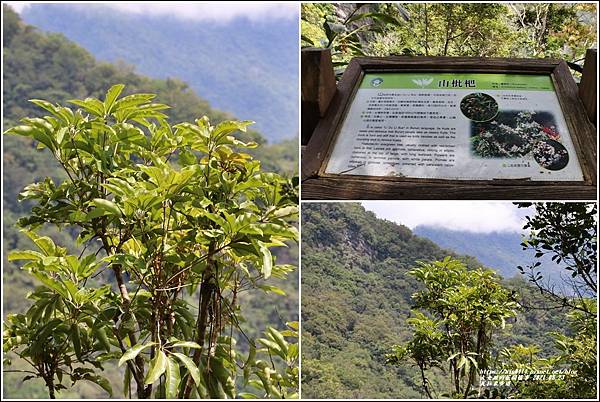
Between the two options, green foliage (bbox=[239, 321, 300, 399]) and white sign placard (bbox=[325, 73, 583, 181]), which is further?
green foliage (bbox=[239, 321, 300, 399])

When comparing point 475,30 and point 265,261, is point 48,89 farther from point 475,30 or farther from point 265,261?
point 265,261

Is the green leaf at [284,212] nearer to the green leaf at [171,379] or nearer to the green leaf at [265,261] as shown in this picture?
the green leaf at [265,261]

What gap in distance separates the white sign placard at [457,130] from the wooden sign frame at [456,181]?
0.01 meters

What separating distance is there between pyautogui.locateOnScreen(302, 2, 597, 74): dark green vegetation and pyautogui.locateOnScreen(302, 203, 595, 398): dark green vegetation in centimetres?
65

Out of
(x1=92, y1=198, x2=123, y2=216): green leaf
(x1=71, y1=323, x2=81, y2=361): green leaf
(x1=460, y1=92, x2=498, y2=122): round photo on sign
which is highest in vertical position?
(x1=460, y1=92, x2=498, y2=122): round photo on sign

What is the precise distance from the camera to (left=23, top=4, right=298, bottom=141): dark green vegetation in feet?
184

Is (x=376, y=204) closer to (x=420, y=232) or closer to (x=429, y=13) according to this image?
(x=420, y=232)

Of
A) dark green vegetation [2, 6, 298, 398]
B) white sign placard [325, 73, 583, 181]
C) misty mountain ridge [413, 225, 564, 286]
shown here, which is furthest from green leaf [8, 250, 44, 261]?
dark green vegetation [2, 6, 298, 398]

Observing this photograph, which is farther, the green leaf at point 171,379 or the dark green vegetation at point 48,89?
the dark green vegetation at point 48,89

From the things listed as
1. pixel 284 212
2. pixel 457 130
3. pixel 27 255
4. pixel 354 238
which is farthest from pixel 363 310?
pixel 27 255

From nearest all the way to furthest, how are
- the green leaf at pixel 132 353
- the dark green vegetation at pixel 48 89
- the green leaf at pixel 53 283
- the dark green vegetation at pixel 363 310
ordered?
1. the green leaf at pixel 132 353
2. the green leaf at pixel 53 283
3. the dark green vegetation at pixel 363 310
4. the dark green vegetation at pixel 48 89

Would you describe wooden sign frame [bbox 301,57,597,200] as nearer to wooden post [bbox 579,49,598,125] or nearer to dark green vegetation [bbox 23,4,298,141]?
wooden post [bbox 579,49,598,125]

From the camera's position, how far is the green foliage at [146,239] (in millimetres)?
1275

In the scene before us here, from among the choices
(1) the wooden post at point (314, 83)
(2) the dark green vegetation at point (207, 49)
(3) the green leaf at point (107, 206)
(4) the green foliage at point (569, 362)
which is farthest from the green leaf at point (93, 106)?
(2) the dark green vegetation at point (207, 49)
